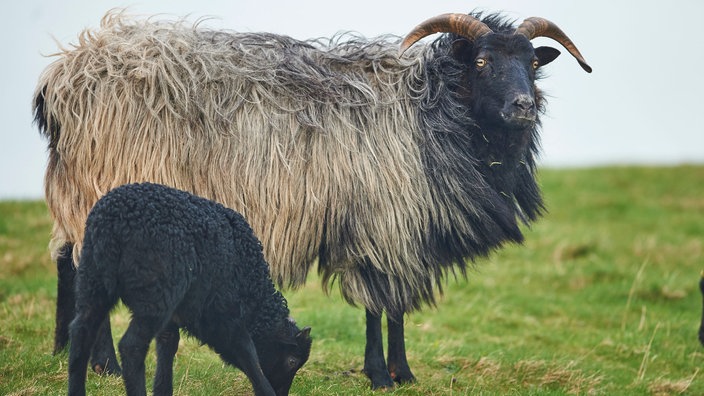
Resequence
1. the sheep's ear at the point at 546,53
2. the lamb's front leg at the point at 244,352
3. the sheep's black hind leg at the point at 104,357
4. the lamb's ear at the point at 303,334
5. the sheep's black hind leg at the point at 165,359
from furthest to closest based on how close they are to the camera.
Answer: the sheep's ear at the point at 546,53 → the sheep's black hind leg at the point at 104,357 → the lamb's ear at the point at 303,334 → the sheep's black hind leg at the point at 165,359 → the lamb's front leg at the point at 244,352

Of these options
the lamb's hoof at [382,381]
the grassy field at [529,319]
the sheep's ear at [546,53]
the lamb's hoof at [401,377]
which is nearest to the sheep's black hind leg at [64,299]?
the grassy field at [529,319]

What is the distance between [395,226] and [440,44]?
6.02 ft

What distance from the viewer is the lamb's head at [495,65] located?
6977mm

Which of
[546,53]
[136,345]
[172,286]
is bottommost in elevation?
[136,345]

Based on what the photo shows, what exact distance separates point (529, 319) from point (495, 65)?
4495 mm

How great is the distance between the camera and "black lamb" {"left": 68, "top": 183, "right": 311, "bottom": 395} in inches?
193

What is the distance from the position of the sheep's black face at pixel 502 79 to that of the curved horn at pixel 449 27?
9 centimetres

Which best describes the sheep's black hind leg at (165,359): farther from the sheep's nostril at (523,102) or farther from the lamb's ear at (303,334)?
the sheep's nostril at (523,102)

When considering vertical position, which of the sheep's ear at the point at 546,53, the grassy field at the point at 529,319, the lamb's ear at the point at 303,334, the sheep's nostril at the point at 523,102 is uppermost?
the sheep's ear at the point at 546,53

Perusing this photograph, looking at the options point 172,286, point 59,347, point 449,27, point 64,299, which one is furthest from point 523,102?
point 59,347

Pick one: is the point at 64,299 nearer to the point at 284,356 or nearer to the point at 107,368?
the point at 107,368

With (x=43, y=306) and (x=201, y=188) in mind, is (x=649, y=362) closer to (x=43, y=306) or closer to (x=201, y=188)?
(x=201, y=188)

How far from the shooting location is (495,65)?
285 inches

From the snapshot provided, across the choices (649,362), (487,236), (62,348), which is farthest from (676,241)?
(62,348)
